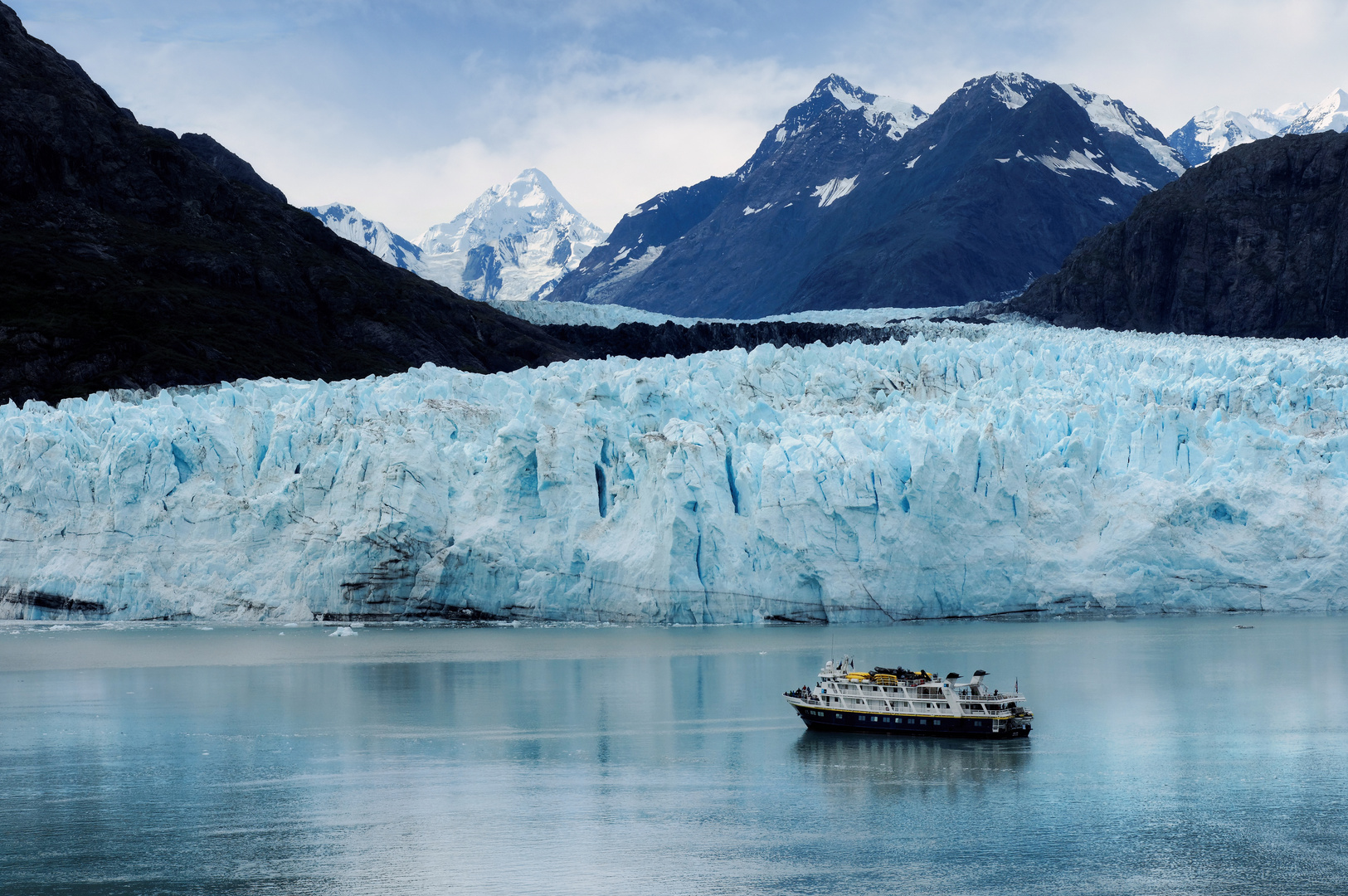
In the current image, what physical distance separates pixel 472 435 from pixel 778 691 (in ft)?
46.4

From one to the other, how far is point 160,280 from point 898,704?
53.8m

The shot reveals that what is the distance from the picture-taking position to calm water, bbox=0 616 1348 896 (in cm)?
1302

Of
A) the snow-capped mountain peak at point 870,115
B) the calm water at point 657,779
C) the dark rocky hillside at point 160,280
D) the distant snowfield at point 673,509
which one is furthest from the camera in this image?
the snow-capped mountain peak at point 870,115

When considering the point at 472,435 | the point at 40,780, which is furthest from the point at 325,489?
the point at 40,780

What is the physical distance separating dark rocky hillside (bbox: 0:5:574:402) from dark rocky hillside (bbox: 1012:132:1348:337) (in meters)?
33.9

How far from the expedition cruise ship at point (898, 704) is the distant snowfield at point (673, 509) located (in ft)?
34.8

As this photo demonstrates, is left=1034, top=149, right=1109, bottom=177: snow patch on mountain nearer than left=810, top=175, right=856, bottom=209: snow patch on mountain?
Yes

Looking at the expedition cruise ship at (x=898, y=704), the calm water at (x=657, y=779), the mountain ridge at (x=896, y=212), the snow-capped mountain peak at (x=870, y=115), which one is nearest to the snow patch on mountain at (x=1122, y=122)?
the mountain ridge at (x=896, y=212)

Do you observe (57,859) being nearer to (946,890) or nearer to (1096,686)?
(946,890)

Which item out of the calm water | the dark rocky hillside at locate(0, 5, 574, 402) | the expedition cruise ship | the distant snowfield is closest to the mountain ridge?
the dark rocky hillside at locate(0, 5, 574, 402)

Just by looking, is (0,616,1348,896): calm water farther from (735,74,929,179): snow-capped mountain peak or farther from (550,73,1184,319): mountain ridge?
(735,74,929,179): snow-capped mountain peak

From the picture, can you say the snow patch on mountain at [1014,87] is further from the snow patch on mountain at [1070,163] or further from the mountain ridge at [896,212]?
the snow patch on mountain at [1070,163]

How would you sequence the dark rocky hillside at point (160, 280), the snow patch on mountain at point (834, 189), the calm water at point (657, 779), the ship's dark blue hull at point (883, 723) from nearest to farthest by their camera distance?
1. the calm water at point (657, 779)
2. the ship's dark blue hull at point (883, 723)
3. the dark rocky hillside at point (160, 280)
4. the snow patch on mountain at point (834, 189)

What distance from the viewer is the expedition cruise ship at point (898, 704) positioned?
2053 cm
